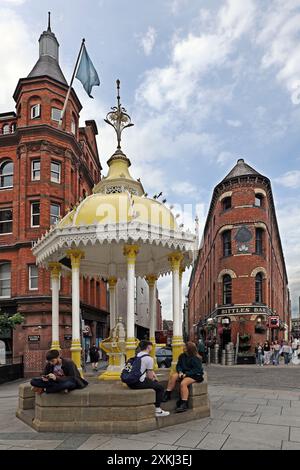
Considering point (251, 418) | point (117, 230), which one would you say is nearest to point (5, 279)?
point (117, 230)

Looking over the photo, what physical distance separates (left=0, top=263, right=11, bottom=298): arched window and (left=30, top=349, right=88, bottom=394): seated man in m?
21.8

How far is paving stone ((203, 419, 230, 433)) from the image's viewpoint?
798cm

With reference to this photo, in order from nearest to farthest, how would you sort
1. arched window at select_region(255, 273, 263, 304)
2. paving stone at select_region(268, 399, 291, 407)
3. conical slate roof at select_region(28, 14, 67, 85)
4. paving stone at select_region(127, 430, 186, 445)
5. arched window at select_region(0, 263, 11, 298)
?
paving stone at select_region(127, 430, 186, 445) → paving stone at select_region(268, 399, 291, 407) → arched window at select_region(0, 263, 11, 298) → conical slate roof at select_region(28, 14, 67, 85) → arched window at select_region(255, 273, 263, 304)

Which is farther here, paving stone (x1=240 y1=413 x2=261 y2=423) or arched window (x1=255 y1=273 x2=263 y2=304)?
arched window (x1=255 y1=273 x2=263 y2=304)

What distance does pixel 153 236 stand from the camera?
1070 cm

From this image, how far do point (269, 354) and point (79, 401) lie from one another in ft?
82.9

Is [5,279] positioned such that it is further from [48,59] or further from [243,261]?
[243,261]

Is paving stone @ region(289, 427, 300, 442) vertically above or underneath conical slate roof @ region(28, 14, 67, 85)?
underneath

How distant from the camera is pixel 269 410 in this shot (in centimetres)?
1031

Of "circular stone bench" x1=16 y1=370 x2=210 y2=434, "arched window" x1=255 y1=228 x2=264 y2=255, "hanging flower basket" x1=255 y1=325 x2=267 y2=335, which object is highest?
"arched window" x1=255 y1=228 x2=264 y2=255

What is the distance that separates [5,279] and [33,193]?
591cm

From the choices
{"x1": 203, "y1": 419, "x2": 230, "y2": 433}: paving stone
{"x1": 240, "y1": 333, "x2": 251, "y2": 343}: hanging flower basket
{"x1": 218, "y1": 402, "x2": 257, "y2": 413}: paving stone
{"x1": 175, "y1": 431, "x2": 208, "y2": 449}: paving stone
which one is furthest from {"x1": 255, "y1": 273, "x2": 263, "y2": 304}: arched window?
{"x1": 175, "y1": 431, "x2": 208, "y2": 449}: paving stone

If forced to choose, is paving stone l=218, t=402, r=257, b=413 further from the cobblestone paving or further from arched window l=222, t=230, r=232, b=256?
arched window l=222, t=230, r=232, b=256
